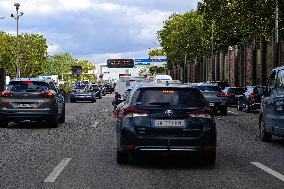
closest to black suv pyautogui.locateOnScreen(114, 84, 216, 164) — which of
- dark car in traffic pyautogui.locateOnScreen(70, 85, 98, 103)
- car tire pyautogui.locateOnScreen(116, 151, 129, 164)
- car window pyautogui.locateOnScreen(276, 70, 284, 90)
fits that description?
car tire pyautogui.locateOnScreen(116, 151, 129, 164)

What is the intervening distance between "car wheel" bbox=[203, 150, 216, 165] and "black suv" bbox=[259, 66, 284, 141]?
10.8 ft

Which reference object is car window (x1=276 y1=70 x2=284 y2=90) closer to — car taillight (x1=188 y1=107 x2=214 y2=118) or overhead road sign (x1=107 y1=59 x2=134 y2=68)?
car taillight (x1=188 y1=107 x2=214 y2=118)

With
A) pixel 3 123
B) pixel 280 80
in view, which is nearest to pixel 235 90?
pixel 3 123

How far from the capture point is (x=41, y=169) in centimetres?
1023

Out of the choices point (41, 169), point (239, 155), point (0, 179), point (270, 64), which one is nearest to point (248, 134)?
point (239, 155)

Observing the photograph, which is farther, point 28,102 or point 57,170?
point 28,102

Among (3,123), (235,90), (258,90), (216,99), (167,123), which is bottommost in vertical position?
(3,123)

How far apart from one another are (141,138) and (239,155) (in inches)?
117

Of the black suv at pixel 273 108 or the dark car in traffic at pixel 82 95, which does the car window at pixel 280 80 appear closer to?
the black suv at pixel 273 108

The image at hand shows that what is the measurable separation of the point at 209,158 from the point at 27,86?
10219 millimetres

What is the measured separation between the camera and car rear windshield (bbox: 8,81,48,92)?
1958 centimetres

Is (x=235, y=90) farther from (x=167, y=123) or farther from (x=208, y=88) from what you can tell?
(x=167, y=123)

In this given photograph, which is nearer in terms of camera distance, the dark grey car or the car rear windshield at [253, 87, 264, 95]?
the car rear windshield at [253, 87, 264, 95]

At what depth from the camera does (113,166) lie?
10602mm
